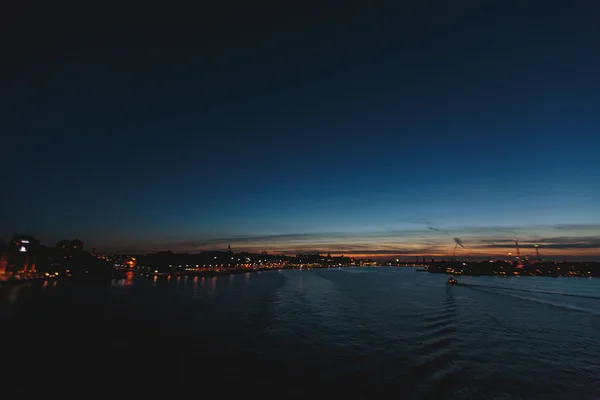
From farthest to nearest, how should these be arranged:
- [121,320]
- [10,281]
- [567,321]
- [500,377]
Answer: [10,281] < [567,321] < [121,320] < [500,377]

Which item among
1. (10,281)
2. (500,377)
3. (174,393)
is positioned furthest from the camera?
(10,281)

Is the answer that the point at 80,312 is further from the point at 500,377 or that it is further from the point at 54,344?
the point at 500,377

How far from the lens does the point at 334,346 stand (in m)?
30.8

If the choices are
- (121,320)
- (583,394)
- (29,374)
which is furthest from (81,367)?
(583,394)

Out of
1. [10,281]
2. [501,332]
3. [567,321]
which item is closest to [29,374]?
[501,332]

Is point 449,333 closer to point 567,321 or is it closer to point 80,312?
point 567,321

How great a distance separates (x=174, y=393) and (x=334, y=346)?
15.7 metres

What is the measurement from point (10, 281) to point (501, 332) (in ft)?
485

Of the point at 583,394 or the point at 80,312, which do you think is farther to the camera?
the point at 80,312

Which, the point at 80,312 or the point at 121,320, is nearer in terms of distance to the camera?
the point at 121,320

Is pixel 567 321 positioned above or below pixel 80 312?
below

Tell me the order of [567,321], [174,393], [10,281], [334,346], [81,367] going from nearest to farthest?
[174,393], [81,367], [334,346], [567,321], [10,281]

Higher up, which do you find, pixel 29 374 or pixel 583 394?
pixel 29 374

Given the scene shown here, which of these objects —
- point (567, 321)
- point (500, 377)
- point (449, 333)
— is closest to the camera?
point (500, 377)
